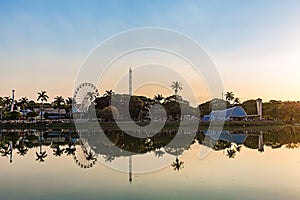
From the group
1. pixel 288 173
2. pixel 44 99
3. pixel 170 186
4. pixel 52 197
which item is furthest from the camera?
pixel 44 99

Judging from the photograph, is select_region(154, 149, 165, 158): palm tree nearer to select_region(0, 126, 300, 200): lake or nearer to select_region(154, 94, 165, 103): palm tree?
select_region(0, 126, 300, 200): lake

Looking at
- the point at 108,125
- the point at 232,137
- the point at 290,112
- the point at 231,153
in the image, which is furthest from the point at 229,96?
the point at 231,153

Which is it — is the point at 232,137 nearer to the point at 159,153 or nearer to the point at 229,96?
the point at 159,153

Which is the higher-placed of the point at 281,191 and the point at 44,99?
the point at 44,99

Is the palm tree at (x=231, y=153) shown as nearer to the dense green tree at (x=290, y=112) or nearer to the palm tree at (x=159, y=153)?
the palm tree at (x=159, y=153)

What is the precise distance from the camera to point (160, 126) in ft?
144

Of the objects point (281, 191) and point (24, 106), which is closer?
point (281, 191)

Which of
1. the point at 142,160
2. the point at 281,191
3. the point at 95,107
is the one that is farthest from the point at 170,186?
the point at 95,107

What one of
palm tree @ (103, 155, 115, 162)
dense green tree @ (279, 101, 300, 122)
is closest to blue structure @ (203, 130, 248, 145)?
palm tree @ (103, 155, 115, 162)

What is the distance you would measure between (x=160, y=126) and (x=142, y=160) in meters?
27.5

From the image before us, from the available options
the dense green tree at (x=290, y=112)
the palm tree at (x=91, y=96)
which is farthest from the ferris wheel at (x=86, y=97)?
the dense green tree at (x=290, y=112)

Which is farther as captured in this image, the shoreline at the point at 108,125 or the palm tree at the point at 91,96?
the palm tree at the point at 91,96

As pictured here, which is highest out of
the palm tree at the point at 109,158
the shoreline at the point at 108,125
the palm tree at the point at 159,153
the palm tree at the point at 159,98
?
the palm tree at the point at 159,98

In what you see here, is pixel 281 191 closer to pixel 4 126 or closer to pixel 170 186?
pixel 170 186
